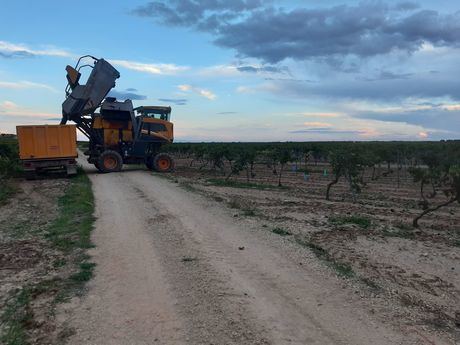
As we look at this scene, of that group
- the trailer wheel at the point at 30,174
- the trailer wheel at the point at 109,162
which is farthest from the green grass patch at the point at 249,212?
the trailer wheel at the point at 30,174

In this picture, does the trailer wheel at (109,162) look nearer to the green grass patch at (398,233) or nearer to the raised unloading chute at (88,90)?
the raised unloading chute at (88,90)

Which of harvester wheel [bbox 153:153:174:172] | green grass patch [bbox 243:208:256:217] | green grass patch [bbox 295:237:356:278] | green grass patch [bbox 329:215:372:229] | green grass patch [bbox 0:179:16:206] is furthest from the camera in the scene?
harvester wheel [bbox 153:153:174:172]

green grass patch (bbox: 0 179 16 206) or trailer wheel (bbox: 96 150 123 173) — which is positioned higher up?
trailer wheel (bbox: 96 150 123 173)

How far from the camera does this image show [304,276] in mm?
6648

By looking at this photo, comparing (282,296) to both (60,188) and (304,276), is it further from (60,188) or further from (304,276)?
(60,188)

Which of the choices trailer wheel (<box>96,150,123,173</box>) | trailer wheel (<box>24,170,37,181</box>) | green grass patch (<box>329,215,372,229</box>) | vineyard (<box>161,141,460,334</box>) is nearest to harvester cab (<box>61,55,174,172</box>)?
trailer wheel (<box>96,150,123,173</box>)

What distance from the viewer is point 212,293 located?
587 cm

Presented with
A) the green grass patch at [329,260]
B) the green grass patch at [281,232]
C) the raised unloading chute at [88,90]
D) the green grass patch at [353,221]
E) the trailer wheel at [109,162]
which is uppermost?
the raised unloading chute at [88,90]

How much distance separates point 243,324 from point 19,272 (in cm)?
386

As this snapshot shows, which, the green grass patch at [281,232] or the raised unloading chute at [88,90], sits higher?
the raised unloading chute at [88,90]

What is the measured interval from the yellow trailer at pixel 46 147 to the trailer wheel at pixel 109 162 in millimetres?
1639

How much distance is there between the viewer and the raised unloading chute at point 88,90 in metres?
21.1

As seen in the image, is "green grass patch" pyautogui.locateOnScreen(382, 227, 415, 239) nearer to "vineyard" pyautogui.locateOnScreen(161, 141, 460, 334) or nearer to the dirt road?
"vineyard" pyautogui.locateOnScreen(161, 141, 460, 334)

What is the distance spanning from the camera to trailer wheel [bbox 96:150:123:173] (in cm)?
2220
